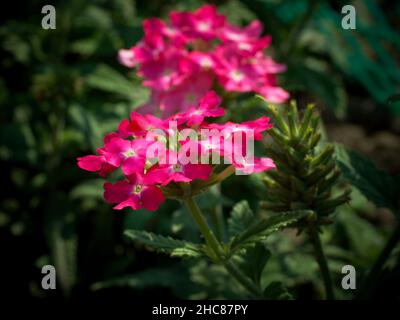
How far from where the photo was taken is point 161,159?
3.91 ft

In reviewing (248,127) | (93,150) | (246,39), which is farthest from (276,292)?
(93,150)

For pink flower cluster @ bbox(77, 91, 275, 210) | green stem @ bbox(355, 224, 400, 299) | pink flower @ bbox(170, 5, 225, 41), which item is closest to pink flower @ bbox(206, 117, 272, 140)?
pink flower cluster @ bbox(77, 91, 275, 210)

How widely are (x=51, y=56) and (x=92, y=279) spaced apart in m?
0.96

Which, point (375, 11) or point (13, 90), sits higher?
point (375, 11)

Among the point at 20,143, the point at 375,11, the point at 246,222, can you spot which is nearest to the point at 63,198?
the point at 20,143

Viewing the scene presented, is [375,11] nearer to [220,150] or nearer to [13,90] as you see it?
[13,90]

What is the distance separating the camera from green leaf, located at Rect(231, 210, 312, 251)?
1.24 m

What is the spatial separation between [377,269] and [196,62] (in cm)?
77

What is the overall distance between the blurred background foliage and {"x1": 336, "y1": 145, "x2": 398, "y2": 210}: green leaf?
1.56ft

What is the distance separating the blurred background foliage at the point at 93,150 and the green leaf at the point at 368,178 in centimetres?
48

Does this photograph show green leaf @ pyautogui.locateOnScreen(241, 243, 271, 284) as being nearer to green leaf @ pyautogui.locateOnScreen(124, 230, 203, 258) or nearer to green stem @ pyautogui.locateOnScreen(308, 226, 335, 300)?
green stem @ pyautogui.locateOnScreen(308, 226, 335, 300)

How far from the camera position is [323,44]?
2799 millimetres

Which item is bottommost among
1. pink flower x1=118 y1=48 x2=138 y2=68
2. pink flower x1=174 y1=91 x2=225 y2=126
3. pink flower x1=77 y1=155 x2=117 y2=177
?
pink flower x1=77 y1=155 x2=117 y2=177

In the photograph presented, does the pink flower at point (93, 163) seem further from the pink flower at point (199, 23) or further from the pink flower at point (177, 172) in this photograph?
the pink flower at point (199, 23)
